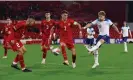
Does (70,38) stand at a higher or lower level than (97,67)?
higher

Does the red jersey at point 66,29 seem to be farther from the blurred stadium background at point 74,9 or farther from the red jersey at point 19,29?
the blurred stadium background at point 74,9

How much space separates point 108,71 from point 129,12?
30.9 meters

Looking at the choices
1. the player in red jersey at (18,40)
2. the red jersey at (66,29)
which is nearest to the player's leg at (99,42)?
the red jersey at (66,29)

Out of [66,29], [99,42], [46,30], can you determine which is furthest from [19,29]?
[46,30]

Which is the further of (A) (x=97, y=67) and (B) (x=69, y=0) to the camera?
(B) (x=69, y=0)

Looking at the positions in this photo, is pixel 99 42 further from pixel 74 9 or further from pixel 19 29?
pixel 74 9

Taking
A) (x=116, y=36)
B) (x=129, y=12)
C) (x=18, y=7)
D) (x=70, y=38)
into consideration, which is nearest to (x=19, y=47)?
(x=70, y=38)

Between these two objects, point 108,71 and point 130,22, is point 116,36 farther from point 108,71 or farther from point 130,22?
point 108,71

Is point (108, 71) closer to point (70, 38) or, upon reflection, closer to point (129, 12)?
point (70, 38)

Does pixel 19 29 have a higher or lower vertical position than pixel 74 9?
lower

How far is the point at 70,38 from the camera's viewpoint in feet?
46.3

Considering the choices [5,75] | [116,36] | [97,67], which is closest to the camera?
[5,75]

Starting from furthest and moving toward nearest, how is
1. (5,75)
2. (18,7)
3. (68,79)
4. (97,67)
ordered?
1. (18,7)
2. (97,67)
3. (5,75)
4. (68,79)

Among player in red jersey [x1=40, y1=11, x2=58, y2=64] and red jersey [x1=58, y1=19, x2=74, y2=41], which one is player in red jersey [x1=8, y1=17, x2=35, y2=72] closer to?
red jersey [x1=58, y1=19, x2=74, y2=41]
